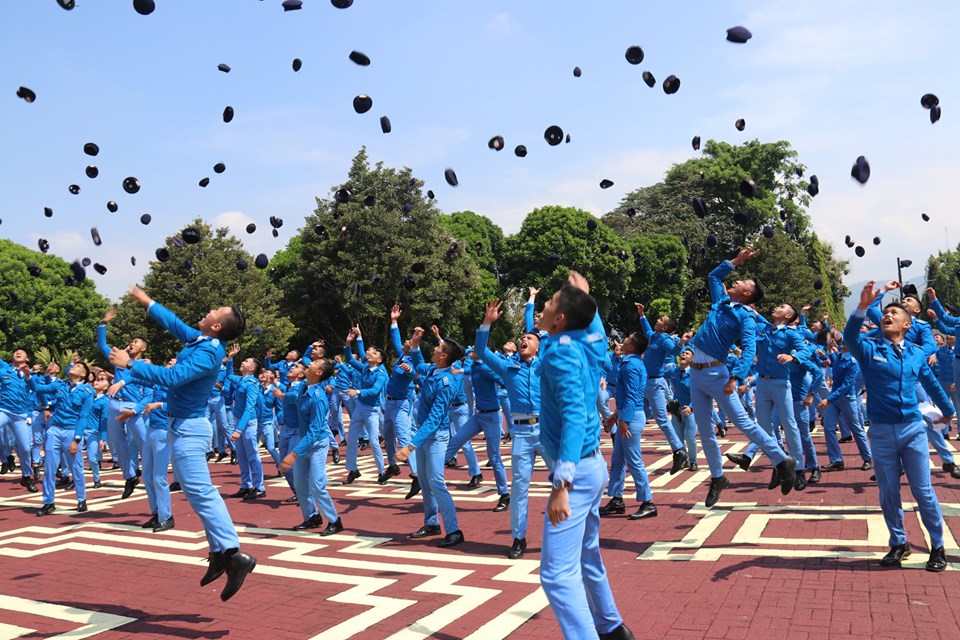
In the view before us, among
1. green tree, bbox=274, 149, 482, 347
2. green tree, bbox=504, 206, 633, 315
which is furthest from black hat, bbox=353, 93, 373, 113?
green tree, bbox=504, 206, 633, 315

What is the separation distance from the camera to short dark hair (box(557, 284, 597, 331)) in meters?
4.00

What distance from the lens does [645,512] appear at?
27.2 ft

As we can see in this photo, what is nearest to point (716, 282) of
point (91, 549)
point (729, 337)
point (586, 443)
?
point (729, 337)

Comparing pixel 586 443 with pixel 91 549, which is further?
pixel 91 549

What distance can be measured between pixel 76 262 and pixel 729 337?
26.2ft

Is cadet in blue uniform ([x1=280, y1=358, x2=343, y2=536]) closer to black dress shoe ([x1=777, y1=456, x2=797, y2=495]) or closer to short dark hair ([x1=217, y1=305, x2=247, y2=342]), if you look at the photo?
short dark hair ([x1=217, y1=305, x2=247, y2=342])

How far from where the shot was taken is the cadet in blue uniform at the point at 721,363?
23.6ft

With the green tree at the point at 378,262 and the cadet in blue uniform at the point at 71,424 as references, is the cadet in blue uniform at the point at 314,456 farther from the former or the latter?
the green tree at the point at 378,262

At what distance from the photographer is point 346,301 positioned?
37531 mm

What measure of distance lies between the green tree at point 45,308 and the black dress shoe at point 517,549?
144 ft

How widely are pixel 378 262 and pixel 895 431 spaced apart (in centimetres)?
3327

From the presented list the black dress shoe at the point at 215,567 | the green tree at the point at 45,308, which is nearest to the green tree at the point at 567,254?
the green tree at the point at 45,308

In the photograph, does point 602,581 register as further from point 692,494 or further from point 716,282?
point 692,494

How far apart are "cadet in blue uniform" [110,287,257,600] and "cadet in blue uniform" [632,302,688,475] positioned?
22.4 ft
